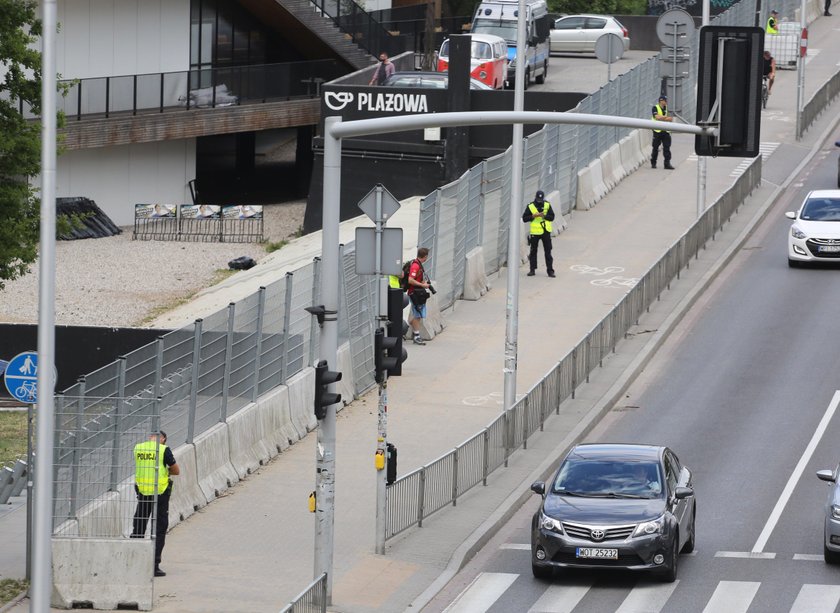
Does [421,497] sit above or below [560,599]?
above

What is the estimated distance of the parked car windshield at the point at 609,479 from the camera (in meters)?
19.9

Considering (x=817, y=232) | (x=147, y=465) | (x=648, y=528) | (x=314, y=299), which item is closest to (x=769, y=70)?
(x=817, y=232)

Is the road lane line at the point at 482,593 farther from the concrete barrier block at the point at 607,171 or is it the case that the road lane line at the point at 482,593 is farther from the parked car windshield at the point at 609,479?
the concrete barrier block at the point at 607,171

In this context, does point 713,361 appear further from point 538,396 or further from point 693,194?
point 693,194

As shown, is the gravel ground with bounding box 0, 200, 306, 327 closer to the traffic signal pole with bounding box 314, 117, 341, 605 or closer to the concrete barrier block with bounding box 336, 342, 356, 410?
the concrete barrier block with bounding box 336, 342, 356, 410

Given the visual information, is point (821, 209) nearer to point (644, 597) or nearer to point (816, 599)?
point (816, 599)

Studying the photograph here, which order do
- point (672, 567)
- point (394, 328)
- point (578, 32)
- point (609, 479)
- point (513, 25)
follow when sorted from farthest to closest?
point (578, 32)
point (513, 25)
point (609, 479)
point (672, 567)
point (394, 328)

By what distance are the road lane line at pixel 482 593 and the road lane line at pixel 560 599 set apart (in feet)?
1.75

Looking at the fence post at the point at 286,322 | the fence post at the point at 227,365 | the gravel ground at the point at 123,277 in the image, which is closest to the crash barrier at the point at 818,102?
the gravel ground at the point at 123,277

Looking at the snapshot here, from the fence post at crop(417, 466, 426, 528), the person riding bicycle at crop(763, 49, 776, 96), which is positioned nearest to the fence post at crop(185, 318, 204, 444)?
the fence post at crop(417, 466, 426, 528)

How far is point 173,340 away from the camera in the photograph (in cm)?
2158

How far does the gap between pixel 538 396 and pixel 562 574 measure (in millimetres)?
6315

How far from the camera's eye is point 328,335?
18.0 meters

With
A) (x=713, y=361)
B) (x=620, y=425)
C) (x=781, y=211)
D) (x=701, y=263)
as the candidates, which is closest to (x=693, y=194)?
(x=781, y=211)
